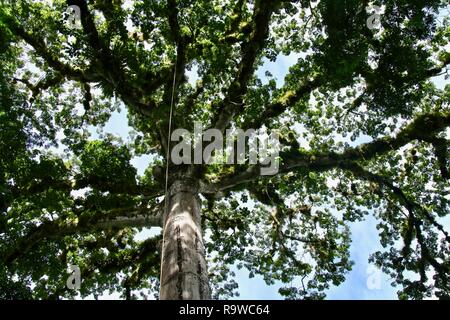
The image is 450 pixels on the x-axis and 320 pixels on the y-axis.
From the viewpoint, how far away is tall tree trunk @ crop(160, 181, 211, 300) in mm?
5988

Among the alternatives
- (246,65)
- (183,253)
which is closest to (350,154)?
(246,65)

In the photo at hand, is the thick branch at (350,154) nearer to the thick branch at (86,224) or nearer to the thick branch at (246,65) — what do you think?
the thick branch at (246,65)

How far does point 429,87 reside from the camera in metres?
11.9

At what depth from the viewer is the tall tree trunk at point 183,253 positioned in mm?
5988

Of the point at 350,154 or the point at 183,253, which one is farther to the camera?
the point at 350,154

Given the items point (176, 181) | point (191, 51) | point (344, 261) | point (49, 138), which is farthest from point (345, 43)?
point (49, 138)

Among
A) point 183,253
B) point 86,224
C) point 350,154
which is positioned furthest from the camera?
point 350,154

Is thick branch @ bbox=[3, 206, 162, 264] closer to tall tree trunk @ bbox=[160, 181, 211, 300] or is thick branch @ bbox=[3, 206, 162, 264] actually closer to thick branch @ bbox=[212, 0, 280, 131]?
tall tree trunk @ bbox=[160, 181, 211, 300]

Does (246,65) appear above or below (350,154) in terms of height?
above

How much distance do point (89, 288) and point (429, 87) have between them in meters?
11.9

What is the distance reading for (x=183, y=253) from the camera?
6680 millimetres

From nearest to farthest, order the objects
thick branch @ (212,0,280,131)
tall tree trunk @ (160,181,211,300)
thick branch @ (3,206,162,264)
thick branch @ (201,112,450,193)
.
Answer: tall tree trunk @ (160,181,211,300)
thick branch @ (3,206,162,264)
thick branch @ (201,112,450,193)
thick branch @ (212,0,280,131)

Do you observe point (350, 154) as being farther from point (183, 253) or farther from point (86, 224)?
point (86, 224)

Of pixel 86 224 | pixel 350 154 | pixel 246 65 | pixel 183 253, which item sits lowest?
pixel 183 253
